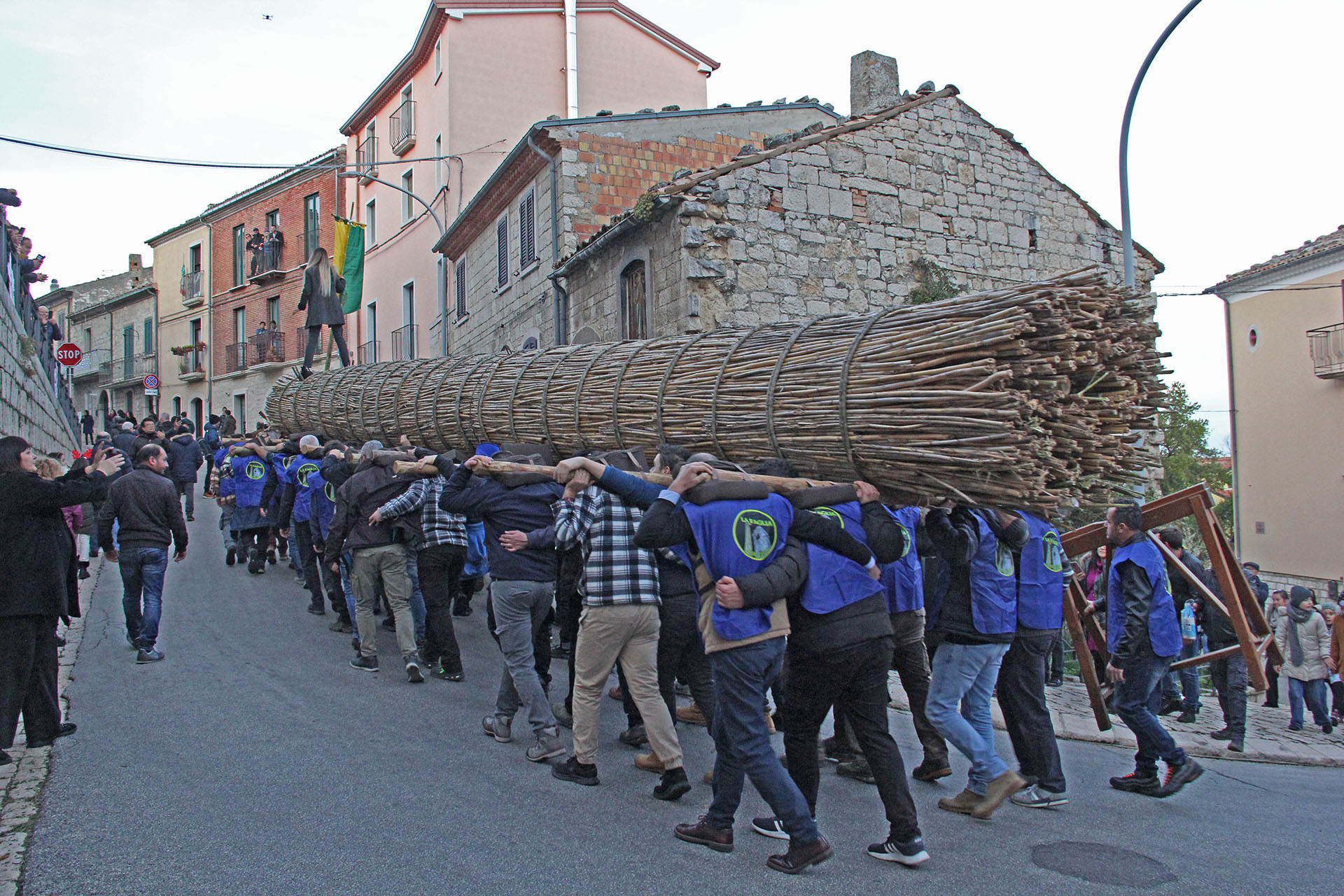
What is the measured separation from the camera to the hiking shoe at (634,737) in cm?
598

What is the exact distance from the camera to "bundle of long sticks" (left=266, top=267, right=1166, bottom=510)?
4090 millimetres

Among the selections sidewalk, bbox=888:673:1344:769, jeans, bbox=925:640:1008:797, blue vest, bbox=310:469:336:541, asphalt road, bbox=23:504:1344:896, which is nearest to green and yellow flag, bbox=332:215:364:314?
blue vest, bbox=310:469:336:541

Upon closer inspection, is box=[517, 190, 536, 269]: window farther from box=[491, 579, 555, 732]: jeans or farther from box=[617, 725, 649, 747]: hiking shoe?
box=[617, 725, 649, 747]: hiking shoe

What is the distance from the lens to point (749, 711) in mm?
4262

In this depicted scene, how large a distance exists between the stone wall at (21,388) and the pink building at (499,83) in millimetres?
11300

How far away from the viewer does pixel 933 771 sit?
18.3ft

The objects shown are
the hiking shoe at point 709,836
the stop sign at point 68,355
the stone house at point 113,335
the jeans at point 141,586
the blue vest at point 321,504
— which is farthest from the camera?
the stone house at point 113,335

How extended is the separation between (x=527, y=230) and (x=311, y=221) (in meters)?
19.2

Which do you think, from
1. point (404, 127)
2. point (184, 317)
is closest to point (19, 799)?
point (404, 127)

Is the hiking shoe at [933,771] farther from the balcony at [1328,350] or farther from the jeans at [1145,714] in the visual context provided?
the balcony at [1328,350]

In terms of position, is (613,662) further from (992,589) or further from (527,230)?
(527,230)

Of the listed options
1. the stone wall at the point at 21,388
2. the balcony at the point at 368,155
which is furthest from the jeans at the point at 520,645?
the balcony at the point at 368,155

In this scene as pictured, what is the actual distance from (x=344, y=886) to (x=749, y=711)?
1733 mm

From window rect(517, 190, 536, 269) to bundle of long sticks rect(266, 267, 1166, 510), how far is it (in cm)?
1249
